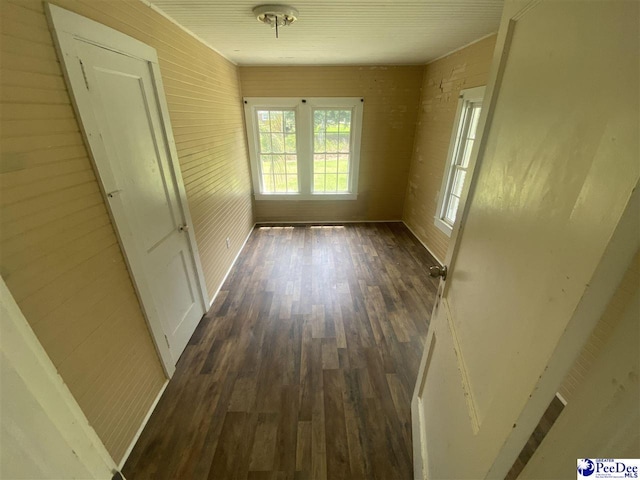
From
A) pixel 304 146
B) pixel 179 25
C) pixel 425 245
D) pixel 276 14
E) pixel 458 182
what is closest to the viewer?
pixel 276 14

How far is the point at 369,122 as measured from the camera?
3.96 meters

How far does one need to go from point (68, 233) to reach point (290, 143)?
11.3ft

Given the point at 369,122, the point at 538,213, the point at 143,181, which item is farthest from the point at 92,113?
the point at 369,122

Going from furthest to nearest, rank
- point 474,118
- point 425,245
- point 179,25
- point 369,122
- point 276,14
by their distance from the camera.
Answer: point 369,122, point 425,245, point 474,118, point 179,25, point 276,14

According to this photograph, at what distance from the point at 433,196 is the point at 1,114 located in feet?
12.3

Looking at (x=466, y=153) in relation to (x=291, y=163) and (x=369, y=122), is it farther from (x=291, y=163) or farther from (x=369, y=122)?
(x=291, y=163)

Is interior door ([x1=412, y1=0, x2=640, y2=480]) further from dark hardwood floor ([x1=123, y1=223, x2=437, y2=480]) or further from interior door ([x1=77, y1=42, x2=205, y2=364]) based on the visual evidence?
interior door ([x1=77, y1=42, x2=205, y2=364])

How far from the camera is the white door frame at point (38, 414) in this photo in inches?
16.0

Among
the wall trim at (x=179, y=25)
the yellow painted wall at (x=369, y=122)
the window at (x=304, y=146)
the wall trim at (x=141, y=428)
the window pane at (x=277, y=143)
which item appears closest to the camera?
the wall trim at (x=141, y=428)

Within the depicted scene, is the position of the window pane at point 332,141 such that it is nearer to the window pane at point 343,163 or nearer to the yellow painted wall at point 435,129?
the window pane at point 343,163

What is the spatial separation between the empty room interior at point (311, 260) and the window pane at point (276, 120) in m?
0.27

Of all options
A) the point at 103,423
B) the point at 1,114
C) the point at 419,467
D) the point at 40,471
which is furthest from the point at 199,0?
the point at 419,467

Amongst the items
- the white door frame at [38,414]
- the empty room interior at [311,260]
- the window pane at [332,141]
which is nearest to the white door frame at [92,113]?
the empty room interior at [311,260]

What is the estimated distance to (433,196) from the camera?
3.53 m
